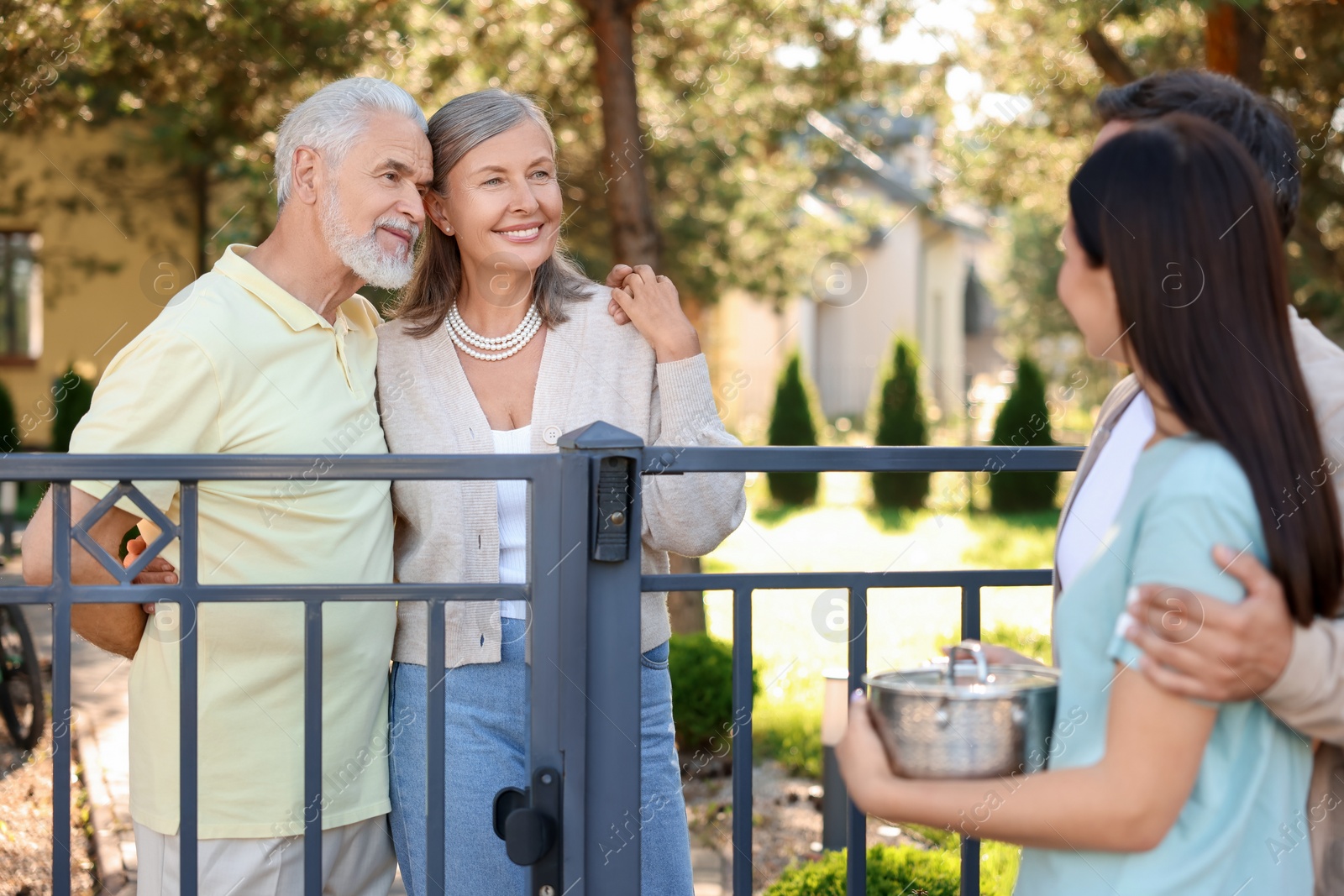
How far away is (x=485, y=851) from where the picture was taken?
2.24 meters

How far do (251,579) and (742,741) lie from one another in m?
0.86

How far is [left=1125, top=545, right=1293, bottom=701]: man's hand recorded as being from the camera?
1.24 metres

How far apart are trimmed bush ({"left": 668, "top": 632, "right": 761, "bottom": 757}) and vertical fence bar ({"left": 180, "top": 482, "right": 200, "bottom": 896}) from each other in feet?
11.8

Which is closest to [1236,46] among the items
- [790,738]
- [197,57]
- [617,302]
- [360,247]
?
[790,738]

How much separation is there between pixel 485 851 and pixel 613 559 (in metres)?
0.68

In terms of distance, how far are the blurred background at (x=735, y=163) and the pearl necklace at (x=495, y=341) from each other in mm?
917

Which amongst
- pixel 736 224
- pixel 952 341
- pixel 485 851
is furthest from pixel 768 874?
pixel 952 341

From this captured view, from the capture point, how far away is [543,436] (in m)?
2.32

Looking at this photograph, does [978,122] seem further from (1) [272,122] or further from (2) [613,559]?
(2) [613,559]

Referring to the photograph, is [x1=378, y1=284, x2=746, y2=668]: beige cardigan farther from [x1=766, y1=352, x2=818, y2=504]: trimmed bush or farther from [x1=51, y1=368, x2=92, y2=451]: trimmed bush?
[x1=766, y1=352, x2=818, y2=504]: trimmed bush

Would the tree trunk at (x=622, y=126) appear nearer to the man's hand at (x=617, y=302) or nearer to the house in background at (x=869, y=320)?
the man's hand at (x=617, y=302)

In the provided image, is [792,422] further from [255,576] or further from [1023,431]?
[255,576]

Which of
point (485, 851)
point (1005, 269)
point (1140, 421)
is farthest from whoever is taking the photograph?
point (1005, 269)

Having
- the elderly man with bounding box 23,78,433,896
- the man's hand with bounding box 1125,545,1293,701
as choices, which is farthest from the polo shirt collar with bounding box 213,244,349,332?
the man's hand with bounding box 1125,545,1293,701
